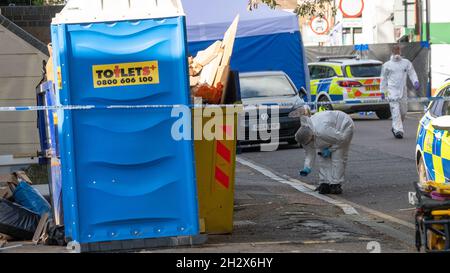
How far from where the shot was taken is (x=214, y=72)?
9516mm

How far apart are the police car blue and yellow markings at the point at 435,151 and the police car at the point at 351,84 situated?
48.7 feet

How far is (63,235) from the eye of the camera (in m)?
8.73

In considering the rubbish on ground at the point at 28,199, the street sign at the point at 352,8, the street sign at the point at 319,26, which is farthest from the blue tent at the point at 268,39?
the rubbish on ground at the point at 28,199

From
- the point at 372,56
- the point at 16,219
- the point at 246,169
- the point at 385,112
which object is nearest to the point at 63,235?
the point at 16,219

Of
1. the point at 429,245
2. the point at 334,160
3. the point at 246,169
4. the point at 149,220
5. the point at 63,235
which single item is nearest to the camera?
the point at 429,245

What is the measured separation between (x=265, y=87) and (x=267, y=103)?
853mm

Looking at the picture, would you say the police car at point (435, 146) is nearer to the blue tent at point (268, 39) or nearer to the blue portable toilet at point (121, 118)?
the blue portable toilet at point (121, 118)

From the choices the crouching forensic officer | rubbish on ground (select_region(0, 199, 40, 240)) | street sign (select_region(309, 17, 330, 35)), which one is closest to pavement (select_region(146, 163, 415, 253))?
the crouching forensic officer

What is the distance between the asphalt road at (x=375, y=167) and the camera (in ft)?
39.3

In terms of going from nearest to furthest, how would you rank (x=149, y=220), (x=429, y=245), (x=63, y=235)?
(x=429, y=245) → (x=149, y=220) → (x=63, y=235)

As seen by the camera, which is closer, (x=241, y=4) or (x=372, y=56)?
(x=241, y=4)

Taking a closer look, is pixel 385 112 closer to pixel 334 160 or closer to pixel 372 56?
pixel 372 56
